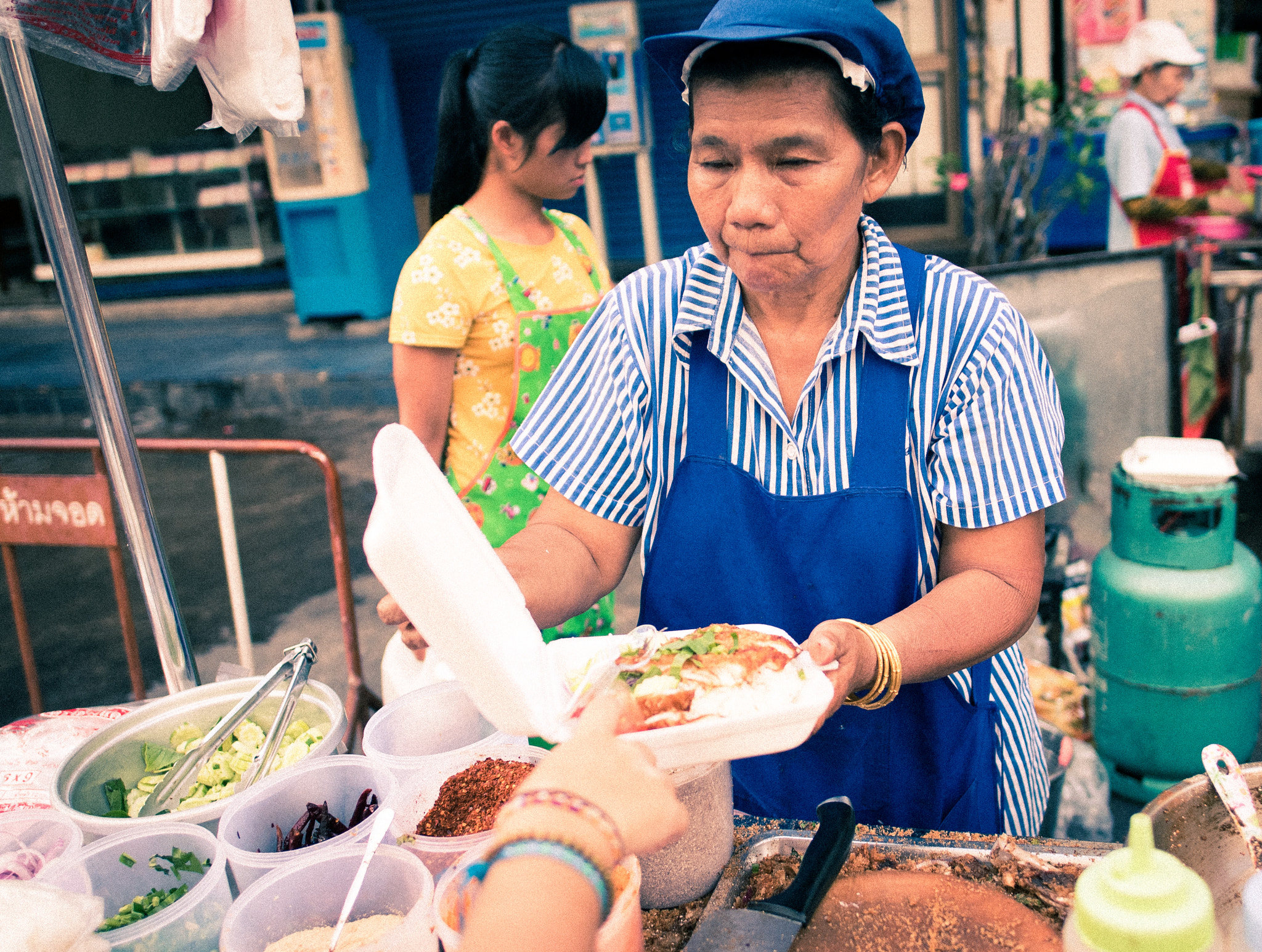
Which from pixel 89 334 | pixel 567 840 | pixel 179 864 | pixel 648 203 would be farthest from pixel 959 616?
pixel 648 203

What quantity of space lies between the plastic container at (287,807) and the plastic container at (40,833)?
0.72ft

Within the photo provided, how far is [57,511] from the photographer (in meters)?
2.46

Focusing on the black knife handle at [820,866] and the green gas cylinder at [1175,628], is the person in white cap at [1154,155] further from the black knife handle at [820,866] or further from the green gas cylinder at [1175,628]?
the black knife handle at [820,866]

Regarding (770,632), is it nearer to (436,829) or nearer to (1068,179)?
(436,829)

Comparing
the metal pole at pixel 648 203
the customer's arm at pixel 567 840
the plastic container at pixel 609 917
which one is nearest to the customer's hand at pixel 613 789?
the customer's arm at pixel 567 840

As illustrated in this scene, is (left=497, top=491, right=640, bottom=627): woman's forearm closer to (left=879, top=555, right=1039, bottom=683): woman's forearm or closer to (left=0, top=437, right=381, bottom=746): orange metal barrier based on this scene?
(left=879, top=555, right=1039, bottom=683): woman's forearm

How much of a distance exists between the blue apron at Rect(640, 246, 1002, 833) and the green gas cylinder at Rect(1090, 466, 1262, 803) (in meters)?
1.57

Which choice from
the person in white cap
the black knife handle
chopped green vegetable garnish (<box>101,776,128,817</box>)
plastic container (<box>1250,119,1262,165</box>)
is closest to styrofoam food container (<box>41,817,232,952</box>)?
chopped green vegetable garnish (<box>101,776,128,817</box>)

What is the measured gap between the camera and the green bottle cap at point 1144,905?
781 mm

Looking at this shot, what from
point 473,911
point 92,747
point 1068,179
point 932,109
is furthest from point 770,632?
point 932,109

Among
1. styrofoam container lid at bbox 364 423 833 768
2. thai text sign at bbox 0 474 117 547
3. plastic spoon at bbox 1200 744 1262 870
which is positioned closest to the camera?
styrofoam container lid at bbox 364 423 833 768

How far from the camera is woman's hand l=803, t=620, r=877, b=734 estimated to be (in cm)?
120

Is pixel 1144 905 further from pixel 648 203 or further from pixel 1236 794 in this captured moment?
pixel 648 203

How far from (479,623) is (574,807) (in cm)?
28
